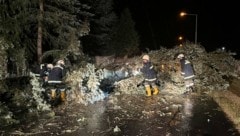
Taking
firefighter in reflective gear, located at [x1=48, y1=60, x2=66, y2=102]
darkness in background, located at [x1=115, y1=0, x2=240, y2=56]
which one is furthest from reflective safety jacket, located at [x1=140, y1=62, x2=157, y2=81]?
darkness in background, located at [x1=115, y1=0, x2=240, y2=56]

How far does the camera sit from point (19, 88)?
53.3 ft

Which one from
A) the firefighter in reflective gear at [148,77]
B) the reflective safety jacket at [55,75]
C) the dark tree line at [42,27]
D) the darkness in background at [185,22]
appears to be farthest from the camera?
the darkness in background at [185,22]

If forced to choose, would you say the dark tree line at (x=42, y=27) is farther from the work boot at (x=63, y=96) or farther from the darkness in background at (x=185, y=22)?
the darkness in background at (x=185, y=22)

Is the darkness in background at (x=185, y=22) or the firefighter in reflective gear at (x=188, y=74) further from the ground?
the darkness in background at (x=185, y=22)

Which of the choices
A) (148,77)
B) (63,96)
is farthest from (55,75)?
(148,77)

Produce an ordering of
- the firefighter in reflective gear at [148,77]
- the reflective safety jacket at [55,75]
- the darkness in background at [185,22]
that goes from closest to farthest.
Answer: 1. the reflective safety jacket at [55,75]
2. the firefighter in reflective gear at [148,77]
3. the darkness in background at [185,22]

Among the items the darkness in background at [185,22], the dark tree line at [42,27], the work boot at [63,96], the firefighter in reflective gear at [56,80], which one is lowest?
the work boot at [63,96]

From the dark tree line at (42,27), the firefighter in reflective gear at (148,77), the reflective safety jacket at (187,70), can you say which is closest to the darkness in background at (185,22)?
the dark tree line at (42,27)

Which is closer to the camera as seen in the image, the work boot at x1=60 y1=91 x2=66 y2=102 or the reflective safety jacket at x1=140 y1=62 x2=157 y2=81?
the work boot at x1=60 y1=91 x2=66 y2=102

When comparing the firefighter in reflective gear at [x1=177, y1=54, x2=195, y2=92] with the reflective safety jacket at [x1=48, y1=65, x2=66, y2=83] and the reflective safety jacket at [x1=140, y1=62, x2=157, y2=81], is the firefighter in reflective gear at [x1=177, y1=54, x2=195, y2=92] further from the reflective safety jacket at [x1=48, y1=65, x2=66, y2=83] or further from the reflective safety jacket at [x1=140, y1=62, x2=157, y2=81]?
the reflective safety jacket at [x1=48, y1=65, x2=66, y2=83]

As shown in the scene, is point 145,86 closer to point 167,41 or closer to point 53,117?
point 53,117

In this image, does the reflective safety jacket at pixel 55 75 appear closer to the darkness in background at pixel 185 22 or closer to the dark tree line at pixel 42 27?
the dark tree line at pixel 42 27

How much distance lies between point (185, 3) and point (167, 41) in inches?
655

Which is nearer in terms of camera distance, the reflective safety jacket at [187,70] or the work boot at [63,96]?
the work boot at [63,96]
